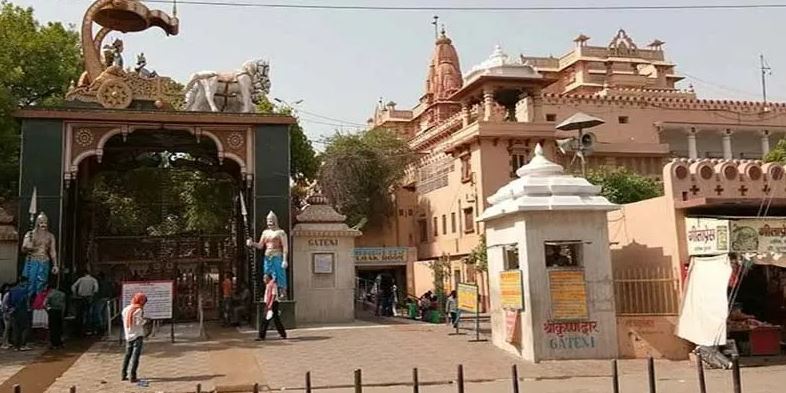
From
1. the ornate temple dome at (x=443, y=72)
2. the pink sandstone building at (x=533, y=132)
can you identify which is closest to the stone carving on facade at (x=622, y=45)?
the pink sandstone building at (x=533, y=132)

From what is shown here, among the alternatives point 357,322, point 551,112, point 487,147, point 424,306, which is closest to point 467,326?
point 357,322

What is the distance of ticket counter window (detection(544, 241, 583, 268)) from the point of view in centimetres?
1370

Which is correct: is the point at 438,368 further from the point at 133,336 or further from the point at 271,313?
the point at 133,336

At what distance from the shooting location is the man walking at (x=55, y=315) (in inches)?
610

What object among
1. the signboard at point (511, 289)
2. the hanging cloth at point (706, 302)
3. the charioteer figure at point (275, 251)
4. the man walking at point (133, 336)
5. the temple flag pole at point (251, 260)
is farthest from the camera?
the temple flag pole at point (251, 260)

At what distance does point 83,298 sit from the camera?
56.7 feet

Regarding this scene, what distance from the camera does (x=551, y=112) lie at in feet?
122

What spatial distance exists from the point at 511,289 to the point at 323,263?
7.55 m

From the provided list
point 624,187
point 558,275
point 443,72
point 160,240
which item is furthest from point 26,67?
point 443,72

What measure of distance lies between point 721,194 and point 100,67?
15.7m

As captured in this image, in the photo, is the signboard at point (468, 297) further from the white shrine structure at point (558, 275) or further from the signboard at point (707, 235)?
the signboard at point (707, 235)

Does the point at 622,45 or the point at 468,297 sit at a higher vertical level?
the point at 622,45

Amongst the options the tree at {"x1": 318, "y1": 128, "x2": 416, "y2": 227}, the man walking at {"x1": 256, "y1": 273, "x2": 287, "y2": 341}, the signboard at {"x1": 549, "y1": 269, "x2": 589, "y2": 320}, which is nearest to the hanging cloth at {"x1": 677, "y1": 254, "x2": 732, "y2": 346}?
the signboard at {"x1": 549, "y1": 269, "x2": 589, "y2": 320}

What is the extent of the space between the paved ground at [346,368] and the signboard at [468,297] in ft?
2.46
